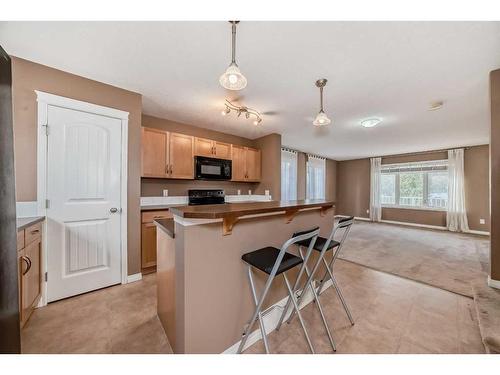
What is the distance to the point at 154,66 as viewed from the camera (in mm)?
1880

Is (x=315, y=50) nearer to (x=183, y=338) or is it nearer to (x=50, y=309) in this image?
(x=183, y=338)

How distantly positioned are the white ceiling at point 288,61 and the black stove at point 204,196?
1.43 meters

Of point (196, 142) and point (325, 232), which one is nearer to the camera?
point (325, 232)

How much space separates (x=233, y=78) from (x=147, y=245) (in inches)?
93.9

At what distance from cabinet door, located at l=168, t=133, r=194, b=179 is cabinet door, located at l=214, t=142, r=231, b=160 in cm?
55

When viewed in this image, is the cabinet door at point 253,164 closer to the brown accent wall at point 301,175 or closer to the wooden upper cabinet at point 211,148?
the wooden upper cabinet at point 211,148

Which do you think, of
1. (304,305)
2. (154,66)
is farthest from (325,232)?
(154,66)

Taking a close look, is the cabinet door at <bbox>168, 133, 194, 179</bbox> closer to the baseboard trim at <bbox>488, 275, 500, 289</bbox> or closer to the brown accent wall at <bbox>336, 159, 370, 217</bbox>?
the baseboard trim at <bbox>488, 275, 500, 289</bbox>

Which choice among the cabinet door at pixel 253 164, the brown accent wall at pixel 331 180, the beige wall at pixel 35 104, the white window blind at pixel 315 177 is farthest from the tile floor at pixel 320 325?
the brown accent wall at pixel 331 180

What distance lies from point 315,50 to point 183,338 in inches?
93.2

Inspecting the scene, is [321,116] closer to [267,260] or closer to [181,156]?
[267,260]

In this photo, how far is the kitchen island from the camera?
113cm

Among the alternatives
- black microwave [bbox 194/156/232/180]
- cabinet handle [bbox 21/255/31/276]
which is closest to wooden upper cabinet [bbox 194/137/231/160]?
black microwave [bbox 194/156/232/180]

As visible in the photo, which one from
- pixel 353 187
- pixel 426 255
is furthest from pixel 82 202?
pixel 353 187
